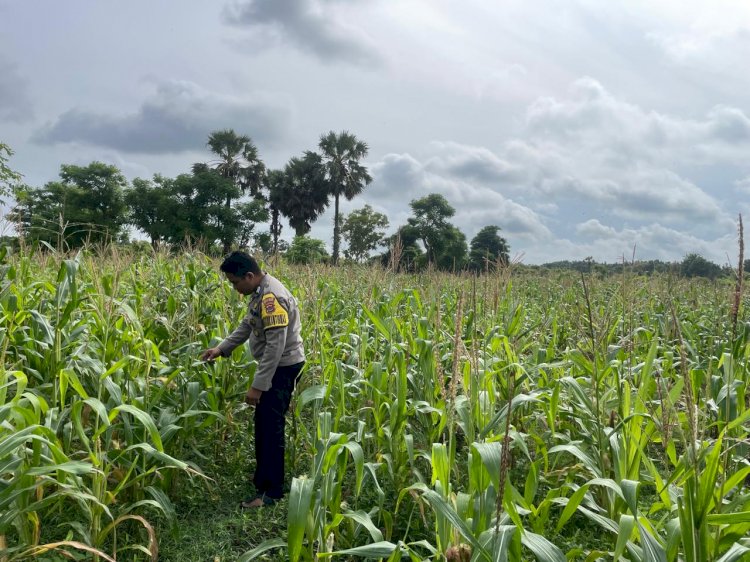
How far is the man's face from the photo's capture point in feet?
11.8

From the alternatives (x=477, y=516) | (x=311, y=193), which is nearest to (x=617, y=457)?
(x=477, y=516)

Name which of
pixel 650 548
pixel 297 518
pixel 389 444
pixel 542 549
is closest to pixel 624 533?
pixel 650 548

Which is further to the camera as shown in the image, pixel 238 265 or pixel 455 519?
pixel 238 265

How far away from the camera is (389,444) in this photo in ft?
10.6

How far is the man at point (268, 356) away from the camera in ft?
11.2

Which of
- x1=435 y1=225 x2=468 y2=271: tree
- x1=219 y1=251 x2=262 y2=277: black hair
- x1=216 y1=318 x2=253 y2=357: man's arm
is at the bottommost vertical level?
x1=216 y1=318 x2=253 y2=357: man's arm

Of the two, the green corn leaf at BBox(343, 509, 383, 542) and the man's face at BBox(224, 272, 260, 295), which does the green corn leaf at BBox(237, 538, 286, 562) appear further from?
the man's face at BBox(224, 272, 260, 295)

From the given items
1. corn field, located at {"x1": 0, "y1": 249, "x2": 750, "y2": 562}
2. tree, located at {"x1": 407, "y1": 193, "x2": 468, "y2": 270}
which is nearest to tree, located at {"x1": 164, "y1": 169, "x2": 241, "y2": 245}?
tree, located at {"x1": 407, "y1": 193, "x2": 468, "y2": 270}

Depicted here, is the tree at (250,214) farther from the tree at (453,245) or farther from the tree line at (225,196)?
the tree at (453,245)

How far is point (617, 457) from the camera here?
8.54 ft

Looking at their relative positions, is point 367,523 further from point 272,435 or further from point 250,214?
point 250,214

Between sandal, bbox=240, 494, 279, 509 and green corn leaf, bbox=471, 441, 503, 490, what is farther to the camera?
sandal, bbox=240, 494, 279, 509

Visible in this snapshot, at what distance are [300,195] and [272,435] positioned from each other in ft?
144

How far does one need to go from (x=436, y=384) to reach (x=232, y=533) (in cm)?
162
